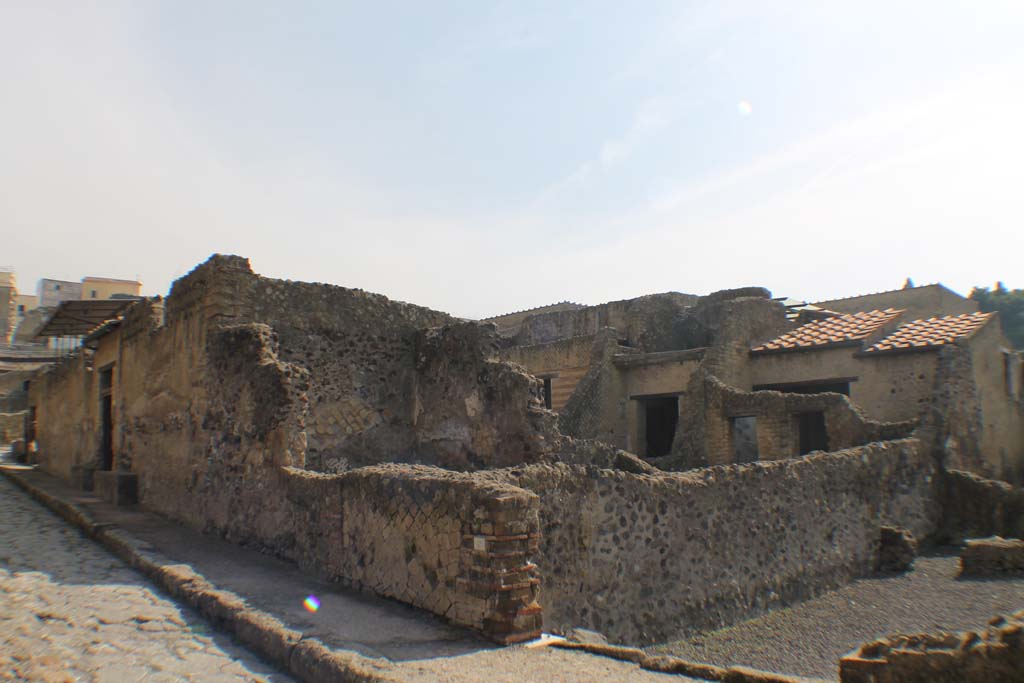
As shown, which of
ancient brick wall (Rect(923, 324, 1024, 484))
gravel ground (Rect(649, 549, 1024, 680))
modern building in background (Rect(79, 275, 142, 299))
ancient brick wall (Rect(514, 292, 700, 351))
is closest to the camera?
gravel ground (Rect(649, 549, 1024, 680))

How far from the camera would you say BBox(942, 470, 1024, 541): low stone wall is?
1077cm

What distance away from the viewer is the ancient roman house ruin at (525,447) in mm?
5043

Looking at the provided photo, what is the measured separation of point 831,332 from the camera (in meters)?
14.8

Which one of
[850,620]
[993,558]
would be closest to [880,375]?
[993,558]

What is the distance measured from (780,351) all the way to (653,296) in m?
5.06

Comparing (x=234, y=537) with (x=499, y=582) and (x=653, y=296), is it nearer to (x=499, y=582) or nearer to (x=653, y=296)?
(x=499, y=582)

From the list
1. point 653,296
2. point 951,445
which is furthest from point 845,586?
point 653,296

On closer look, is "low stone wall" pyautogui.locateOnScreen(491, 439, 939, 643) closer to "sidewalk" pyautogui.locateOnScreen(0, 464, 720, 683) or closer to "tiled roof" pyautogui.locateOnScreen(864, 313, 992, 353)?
"sidewalk" pyautogui.locateOnScreen(0, 464, 720, 683)

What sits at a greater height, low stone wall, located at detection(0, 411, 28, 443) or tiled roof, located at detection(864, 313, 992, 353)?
tiled roof, located at detection(864, 313, 992, 353)

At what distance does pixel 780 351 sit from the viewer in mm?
15125

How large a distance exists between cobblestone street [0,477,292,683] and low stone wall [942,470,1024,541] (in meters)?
10.9

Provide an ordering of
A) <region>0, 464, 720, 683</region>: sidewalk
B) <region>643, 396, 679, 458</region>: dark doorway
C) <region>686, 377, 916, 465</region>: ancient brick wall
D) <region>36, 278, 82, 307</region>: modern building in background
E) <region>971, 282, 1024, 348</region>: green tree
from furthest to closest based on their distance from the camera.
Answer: <region>36, 278, 82, 307</region>: modern building in background < <region>971, 282, 1024, 348</region>: green tree < <region>643, 396, 679, 458</region>: dark doorway < <region>686, 377, 916, 465</region>: ancient brick wall < <region>0, 464, 720, 683</region>: sidewalk

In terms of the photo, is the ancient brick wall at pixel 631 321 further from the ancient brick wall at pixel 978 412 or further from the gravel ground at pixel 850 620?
the gravel ground at pixel 850 620

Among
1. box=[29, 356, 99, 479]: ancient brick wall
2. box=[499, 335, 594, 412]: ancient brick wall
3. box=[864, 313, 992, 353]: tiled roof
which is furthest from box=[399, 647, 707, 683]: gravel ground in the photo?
box=[499, 335, 594, 412]: ancient brick wall
